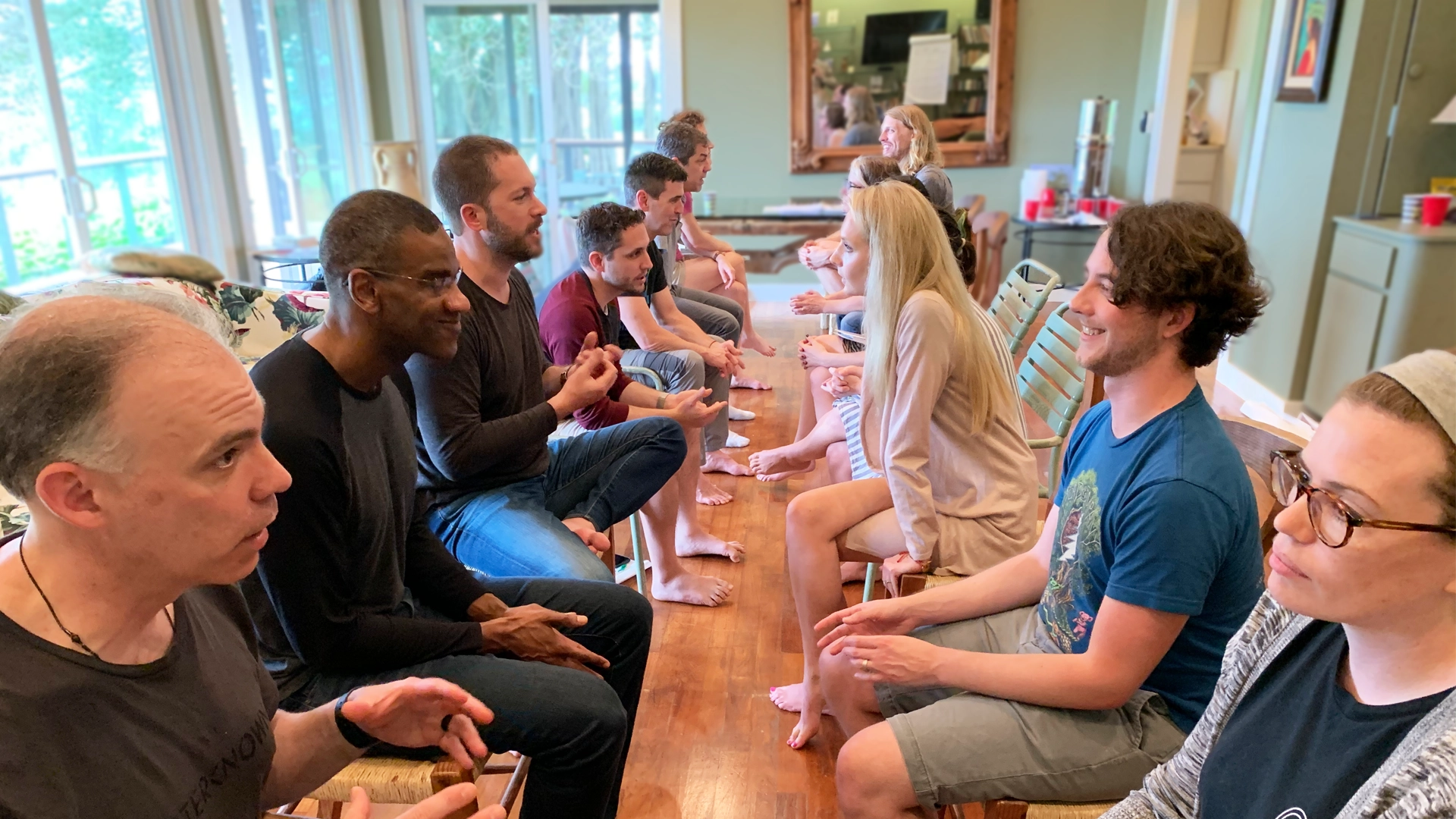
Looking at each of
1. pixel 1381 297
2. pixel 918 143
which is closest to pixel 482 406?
pixel 918 143

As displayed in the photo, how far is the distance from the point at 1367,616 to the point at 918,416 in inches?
40.1

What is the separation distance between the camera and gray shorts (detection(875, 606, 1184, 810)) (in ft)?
4.13

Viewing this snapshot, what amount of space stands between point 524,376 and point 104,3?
3.02m

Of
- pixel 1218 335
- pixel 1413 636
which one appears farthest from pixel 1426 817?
pixel 1218 335

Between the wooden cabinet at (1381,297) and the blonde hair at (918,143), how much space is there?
5.61ft

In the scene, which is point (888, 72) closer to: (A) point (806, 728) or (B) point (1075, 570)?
(A) point (806, 728)

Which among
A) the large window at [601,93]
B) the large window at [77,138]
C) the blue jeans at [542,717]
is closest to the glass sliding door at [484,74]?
the large window at [601,93]

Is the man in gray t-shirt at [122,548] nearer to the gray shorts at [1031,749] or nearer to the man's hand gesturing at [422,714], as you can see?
the man's hand gesturing at [422,714]

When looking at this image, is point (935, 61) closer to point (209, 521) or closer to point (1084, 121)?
point (1084, 121)

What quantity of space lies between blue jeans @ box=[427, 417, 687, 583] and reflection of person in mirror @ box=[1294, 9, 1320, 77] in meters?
3.46

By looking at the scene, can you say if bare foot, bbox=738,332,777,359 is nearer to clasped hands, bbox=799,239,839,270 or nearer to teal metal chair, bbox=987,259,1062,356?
clasped hands, bbox=799,239,839,270

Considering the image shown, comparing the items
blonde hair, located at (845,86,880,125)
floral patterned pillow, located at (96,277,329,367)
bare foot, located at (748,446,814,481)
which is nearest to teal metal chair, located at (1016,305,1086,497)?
bare foot, located at (748,446,814,481)

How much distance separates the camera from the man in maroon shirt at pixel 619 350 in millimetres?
2404

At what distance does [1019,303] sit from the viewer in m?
2.90
